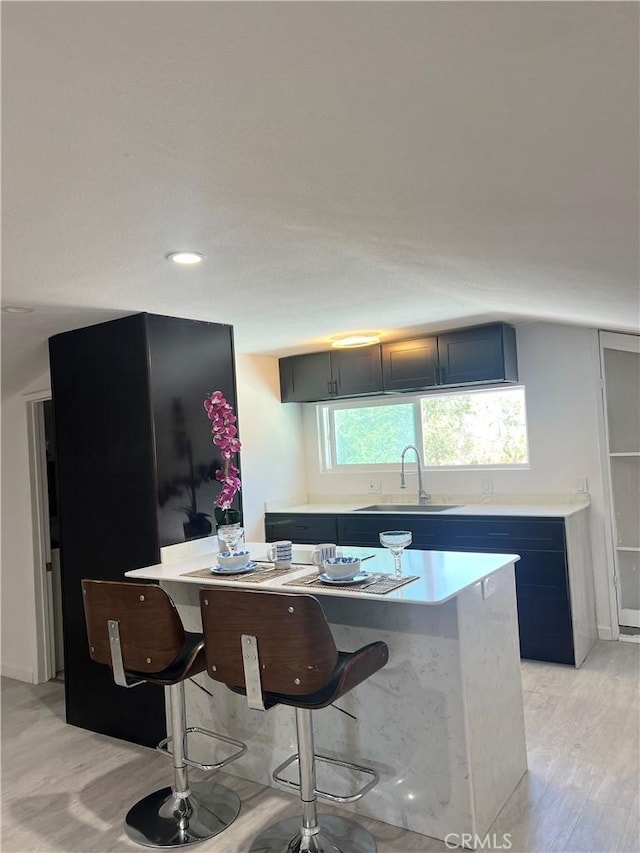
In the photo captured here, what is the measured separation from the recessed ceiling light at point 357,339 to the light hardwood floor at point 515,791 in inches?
96.0

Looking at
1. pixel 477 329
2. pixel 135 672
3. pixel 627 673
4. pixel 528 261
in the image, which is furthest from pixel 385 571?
pixel 477 329

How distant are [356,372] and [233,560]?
249 centimetres

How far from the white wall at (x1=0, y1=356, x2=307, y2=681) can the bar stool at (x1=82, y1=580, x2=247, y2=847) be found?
215 cm

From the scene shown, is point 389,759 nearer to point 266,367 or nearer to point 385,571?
point 385,571

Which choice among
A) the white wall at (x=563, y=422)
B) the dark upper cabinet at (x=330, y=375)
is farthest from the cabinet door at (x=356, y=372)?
the white wall at (x=563, y=422)

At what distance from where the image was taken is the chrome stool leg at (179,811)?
98.0 inches

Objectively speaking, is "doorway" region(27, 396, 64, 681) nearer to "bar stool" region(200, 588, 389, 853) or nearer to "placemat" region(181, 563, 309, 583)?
"placemat" region(181, 563, 309, 583)

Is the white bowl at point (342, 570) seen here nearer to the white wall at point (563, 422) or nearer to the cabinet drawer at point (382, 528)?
the cabinet drawer at point (382, 528)

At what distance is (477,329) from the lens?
446cm

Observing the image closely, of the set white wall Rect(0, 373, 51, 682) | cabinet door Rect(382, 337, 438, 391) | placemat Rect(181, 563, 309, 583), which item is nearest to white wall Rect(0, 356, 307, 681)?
white wall Rect(0, 373, 51, 682)

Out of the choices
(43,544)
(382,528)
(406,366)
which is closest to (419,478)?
(382,528)

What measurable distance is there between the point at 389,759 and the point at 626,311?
7.66ft

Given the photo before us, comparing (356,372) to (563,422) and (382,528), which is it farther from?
(563,422)

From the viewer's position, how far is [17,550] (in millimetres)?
4566
